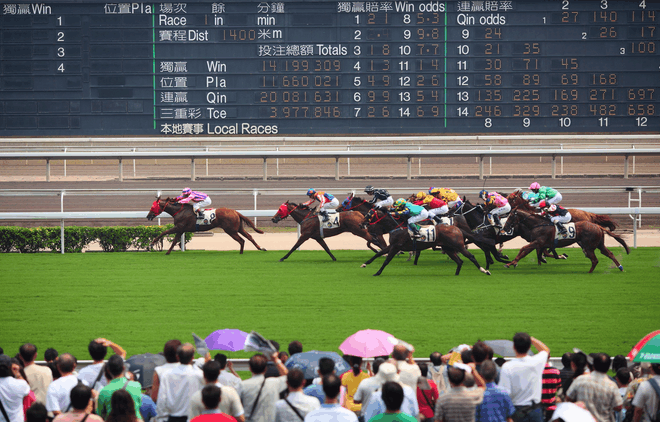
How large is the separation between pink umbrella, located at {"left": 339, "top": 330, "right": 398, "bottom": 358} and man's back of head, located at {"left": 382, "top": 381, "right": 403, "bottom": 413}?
1.00 metres

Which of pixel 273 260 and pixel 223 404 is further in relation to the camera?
pixel 273 260

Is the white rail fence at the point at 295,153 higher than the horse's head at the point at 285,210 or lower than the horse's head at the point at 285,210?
higher

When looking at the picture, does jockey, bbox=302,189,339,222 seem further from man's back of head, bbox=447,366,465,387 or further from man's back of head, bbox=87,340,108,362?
man's back of head, bbox=447,366,465,387

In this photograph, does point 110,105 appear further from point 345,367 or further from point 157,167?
point 345,367

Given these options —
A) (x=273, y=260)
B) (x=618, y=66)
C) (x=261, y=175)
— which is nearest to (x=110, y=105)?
(x=261, y=175)

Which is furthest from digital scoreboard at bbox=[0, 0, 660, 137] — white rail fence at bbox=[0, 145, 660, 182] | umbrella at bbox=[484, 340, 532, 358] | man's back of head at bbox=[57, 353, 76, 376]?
man's back of head at bbox=[57, 353, 76, 376]

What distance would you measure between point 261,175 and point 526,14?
987cm

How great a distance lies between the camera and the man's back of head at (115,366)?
11.2 feet

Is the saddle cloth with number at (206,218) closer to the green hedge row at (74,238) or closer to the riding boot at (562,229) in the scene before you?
the green hedge row at (74,238)

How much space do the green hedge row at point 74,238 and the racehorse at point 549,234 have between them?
7436 mm

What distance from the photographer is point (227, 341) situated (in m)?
4.59

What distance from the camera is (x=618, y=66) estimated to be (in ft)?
64.6

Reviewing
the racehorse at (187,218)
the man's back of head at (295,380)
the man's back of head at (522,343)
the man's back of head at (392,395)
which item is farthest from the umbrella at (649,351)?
the racehorse at (187,218)

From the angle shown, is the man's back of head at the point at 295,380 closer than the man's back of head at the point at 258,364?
Yes
